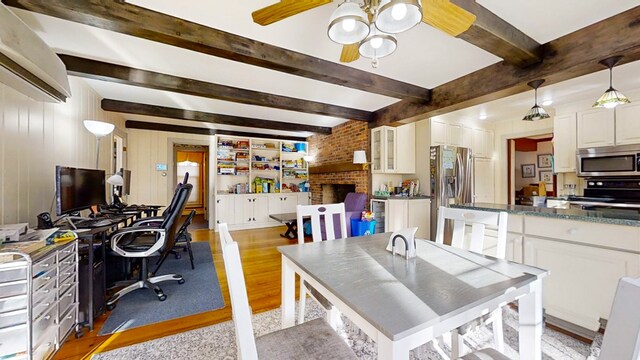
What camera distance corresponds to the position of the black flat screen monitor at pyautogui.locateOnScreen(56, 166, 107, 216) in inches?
83.2

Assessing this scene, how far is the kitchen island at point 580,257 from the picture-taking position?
1.70 m

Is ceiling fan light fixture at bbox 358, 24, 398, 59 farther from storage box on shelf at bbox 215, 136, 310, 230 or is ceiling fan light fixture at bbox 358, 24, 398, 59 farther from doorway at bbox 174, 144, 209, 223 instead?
doorway at bbox 174, 144, 209, 223

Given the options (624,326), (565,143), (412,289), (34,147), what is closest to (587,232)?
(412,289)

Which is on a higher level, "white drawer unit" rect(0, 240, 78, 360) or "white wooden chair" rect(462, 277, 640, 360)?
"white wooden chair" rect(462, 277, 640, 360)

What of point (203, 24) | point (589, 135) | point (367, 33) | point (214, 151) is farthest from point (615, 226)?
point (214, 151)

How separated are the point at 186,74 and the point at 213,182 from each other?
3384mm

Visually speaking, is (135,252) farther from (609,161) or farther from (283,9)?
(609,161)

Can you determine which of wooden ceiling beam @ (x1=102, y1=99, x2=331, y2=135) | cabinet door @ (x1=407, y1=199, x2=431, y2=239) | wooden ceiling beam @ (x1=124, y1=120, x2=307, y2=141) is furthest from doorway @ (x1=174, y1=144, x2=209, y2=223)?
cabinet door @ (x1=407, y1=199, x2=431, y2=239)

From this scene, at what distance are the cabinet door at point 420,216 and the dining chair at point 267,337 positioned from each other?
3613mm

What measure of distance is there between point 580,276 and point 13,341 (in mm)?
3606

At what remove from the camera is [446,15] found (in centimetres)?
142

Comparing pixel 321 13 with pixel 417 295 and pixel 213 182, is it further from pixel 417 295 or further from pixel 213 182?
pixel 213 182

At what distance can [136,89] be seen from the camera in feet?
11.6

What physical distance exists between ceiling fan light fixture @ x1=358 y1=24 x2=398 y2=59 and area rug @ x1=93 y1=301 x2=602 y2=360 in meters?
1.89
